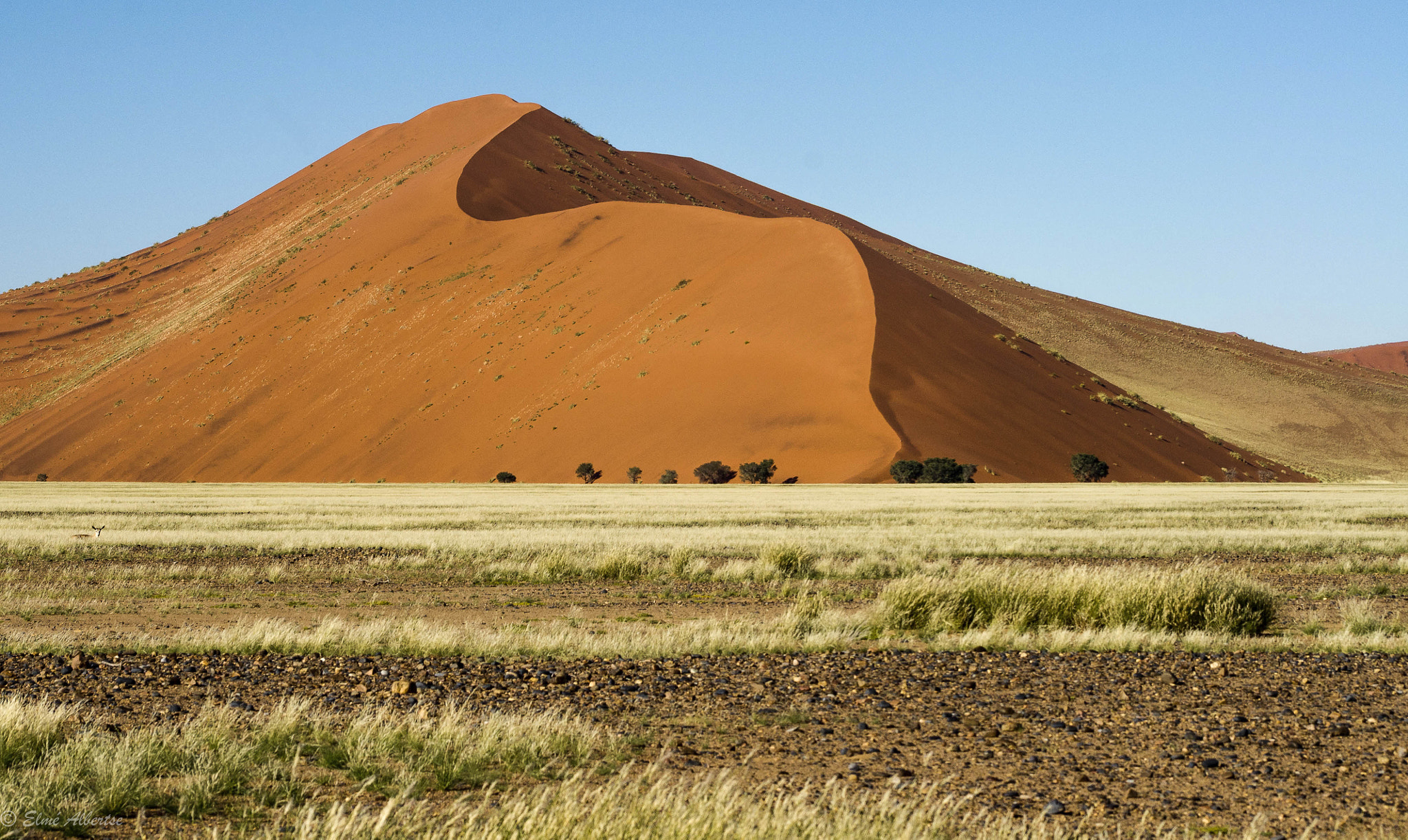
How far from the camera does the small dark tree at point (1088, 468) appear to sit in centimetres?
5350

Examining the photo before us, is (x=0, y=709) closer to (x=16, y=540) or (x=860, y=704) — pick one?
(x=860, y=704)

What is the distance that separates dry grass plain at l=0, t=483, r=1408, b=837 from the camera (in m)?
5.40

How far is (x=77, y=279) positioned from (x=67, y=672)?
128884mm

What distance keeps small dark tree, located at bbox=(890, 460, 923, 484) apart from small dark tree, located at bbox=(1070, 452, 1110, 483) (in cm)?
1032

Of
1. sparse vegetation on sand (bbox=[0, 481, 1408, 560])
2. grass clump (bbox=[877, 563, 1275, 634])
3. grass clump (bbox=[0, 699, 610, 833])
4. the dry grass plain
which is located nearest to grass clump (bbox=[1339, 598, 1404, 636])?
the dry grass plain

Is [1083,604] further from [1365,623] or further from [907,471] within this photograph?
[907,471]

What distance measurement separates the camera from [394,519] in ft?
90.3

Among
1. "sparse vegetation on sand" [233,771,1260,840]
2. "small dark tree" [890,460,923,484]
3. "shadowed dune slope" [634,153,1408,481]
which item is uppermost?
"shadowed dune slope" [634,153,1408,481]

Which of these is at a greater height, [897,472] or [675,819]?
[675,819]

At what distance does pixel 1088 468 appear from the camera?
53.6 m

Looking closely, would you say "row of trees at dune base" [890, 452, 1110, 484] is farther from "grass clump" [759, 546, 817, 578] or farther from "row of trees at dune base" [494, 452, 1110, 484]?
"grass clump" [759, 546, 817, 578]

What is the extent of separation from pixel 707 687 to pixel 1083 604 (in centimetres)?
578

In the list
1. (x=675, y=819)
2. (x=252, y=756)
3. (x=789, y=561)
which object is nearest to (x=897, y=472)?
(x=789, y=561)

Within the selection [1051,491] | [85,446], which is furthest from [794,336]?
[85,446]
